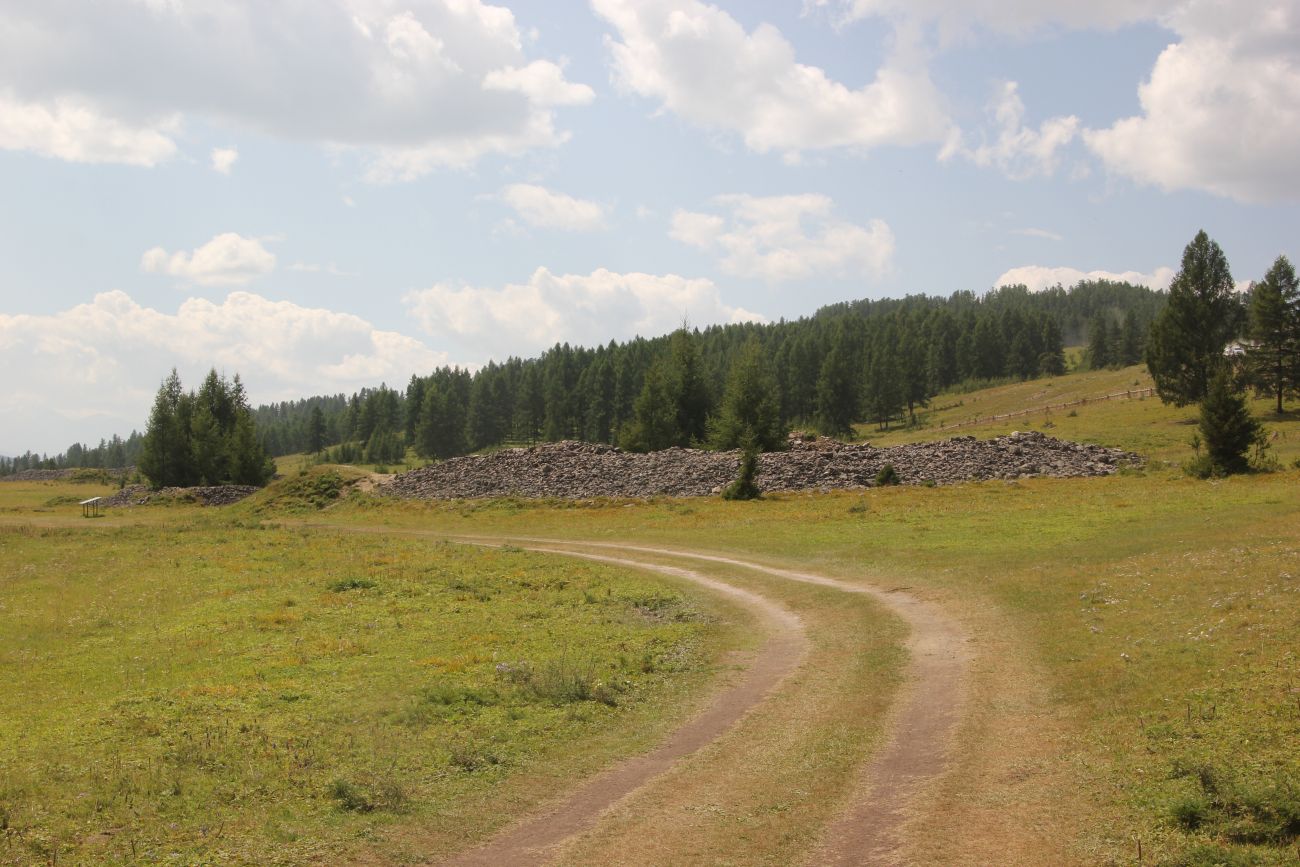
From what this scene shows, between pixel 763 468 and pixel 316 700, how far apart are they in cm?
4709

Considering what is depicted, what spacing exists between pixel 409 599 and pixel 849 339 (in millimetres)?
161460

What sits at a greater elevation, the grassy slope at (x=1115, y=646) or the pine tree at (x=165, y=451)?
the pine tree at (x=165, y=451)

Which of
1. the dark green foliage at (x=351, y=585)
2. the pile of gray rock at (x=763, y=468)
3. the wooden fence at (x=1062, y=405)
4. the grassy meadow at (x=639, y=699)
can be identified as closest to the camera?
the grassy meadow at (x=639, y=699)

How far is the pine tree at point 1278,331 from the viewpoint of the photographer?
77812mm

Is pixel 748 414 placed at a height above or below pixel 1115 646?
above

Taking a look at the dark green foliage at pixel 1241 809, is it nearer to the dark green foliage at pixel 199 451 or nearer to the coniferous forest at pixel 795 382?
the dark green foliage at pixel 199 451

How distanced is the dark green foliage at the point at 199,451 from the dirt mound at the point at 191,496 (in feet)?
28.5

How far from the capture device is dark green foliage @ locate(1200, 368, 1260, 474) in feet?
146

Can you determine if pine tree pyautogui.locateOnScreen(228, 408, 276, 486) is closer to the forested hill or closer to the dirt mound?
the dirt mound

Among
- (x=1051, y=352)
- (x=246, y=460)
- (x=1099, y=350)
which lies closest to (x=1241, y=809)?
(x=246, y=460)

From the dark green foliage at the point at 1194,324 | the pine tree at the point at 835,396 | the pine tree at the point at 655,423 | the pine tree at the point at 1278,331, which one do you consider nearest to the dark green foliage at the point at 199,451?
the pine tree at the point at 655,423

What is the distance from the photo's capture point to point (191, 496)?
7962 cm

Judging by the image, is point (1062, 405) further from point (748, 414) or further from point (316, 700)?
point (316, 700)

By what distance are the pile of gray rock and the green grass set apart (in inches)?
1164
